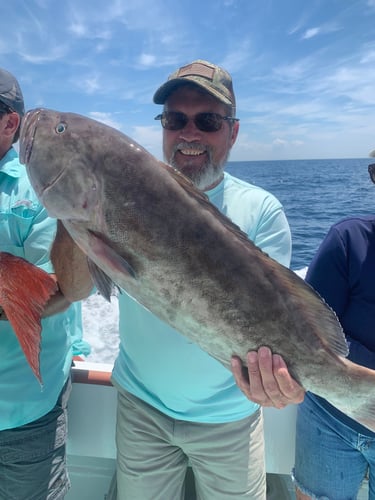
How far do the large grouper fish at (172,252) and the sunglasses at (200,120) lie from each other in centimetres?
93

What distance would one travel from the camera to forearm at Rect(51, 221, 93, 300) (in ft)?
6.22

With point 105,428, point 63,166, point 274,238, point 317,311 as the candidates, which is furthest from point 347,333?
point 105,428

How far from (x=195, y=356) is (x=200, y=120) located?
1382mm

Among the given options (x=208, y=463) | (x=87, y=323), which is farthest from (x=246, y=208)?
(x=87, y=323)

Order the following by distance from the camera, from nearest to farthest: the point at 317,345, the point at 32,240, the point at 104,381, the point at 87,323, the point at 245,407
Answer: the point at 317,345 → the point at 32,240 → the point at 245,407 → the point at 104,381 → the point at 87,323

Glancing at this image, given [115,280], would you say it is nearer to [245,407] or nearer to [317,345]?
[317,345]

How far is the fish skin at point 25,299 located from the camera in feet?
5.76

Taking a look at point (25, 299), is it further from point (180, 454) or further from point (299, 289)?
point (180, 454)

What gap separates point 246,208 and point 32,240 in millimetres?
1226

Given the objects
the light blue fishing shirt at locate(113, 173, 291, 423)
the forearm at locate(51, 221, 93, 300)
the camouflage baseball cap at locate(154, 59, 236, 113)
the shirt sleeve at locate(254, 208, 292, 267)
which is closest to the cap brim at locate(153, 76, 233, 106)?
the camouflage baseball cap at locate(154, 59, 236, 113)

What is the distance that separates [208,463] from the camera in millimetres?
2459

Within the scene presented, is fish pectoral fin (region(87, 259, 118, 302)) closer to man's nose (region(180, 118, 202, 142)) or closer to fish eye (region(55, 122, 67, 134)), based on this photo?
fish eye (region(55, 122, 67, 134))

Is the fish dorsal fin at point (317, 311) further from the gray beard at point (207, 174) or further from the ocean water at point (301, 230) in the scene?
the ocean water at point (301, 230)

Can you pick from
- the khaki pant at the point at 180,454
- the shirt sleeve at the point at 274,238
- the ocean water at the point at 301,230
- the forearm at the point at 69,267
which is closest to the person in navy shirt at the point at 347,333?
the shirt sleeve at the point at 274,238
